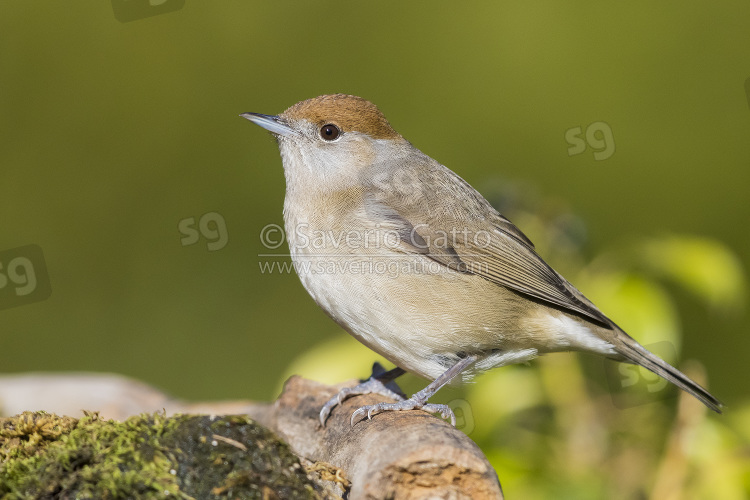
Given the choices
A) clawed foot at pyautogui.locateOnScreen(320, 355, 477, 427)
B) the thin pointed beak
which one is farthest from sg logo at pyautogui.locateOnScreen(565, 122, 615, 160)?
clawed foot at pyautogui.locateOnScreen(320, 355, 477, 427)

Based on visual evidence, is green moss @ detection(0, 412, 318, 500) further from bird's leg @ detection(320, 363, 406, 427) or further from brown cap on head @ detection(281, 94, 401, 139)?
brown cap on head @ detection(281, 94, 401, 139)

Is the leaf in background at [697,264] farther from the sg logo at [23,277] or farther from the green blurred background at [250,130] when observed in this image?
the sg logo at [23,277]

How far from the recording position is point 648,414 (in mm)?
3840

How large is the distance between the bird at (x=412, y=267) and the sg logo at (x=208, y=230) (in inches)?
100.0

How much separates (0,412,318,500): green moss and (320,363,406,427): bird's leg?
1188 millimetres

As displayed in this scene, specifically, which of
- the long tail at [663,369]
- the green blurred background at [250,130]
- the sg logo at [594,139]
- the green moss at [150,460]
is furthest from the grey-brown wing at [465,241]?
the green blurred background at [250,130]

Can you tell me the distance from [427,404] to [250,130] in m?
4.29

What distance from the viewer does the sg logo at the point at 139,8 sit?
682 cm

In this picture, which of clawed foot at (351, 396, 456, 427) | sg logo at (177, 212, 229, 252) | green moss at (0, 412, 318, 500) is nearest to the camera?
green moss at (0, 412, 318, 500)

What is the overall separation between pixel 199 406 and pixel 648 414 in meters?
2.52

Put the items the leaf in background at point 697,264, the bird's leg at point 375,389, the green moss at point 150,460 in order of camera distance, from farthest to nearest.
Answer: the leaf in background at point 697,264 → the bird's leg at point 375,389 → the green moss at point 150,460

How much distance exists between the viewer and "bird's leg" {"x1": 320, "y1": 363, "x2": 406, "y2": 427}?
11.9 ft

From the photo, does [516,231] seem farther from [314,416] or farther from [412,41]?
[412,41]

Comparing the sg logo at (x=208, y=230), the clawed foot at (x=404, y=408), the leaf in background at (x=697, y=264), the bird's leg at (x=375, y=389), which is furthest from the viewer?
the sg logo at (x=208, y=230)
